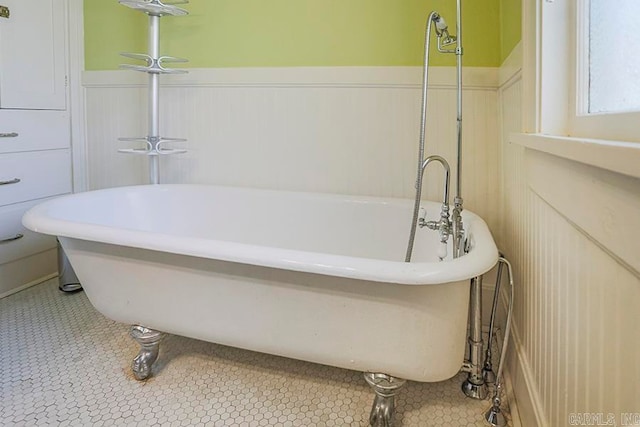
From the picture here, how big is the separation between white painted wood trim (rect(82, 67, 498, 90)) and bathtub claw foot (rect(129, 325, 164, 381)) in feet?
4.27

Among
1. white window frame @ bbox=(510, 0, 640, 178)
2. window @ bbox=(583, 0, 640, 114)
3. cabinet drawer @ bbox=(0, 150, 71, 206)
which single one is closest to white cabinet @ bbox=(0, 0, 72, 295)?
cabinet drawer @ bbox=(0, 150, 71, 206)

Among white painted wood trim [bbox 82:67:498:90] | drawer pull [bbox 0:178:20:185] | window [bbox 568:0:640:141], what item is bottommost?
drawer pull [bbox 0:178:20:185]

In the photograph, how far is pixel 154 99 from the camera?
2.13 metres

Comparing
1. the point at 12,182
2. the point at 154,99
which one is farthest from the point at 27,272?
the point at 154,99

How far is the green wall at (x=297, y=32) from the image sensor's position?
1.83m

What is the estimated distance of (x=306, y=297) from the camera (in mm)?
1147

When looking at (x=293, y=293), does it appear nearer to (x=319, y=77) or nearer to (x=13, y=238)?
(x=319, y=77)

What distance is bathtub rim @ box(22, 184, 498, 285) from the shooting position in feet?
3.13

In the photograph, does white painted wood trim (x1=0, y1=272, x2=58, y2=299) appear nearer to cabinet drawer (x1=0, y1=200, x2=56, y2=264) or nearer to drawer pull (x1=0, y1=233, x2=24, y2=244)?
cabinet drawer (x1=0, y1=200, x2=56, y2=264)

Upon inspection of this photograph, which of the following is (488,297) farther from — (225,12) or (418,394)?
(225,12)

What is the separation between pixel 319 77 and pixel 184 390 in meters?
1.46

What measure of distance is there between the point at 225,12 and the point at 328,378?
1842 mm

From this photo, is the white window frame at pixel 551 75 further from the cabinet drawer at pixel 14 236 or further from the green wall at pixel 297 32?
the cabinet drawer at pixel 14 236

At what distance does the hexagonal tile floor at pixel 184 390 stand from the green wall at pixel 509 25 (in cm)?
123
